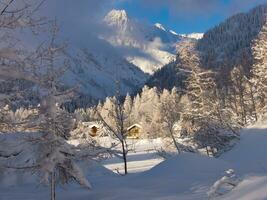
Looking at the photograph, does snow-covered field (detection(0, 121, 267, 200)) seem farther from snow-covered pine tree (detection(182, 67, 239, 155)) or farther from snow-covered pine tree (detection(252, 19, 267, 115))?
snow-covered pine tree (detection(252, 19, 267, 115))

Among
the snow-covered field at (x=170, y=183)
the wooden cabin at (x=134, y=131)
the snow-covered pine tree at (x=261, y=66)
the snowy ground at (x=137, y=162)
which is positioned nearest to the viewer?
the snow-covered field at (x=170, y=183)

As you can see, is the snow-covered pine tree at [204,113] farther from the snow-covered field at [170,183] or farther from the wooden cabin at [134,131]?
the wooden cabin at [134,131]

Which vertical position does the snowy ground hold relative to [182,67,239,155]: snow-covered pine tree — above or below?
below

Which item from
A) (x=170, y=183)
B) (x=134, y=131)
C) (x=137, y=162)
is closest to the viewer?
(x=170, y=183)

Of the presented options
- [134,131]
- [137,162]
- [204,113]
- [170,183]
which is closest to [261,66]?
[204,113]

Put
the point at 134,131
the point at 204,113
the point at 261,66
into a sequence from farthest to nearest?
the point at 134,131
the point at 261,66
the point at 204,113

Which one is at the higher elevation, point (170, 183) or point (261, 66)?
point (261, 66)

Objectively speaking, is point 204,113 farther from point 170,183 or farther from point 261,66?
point 170,183

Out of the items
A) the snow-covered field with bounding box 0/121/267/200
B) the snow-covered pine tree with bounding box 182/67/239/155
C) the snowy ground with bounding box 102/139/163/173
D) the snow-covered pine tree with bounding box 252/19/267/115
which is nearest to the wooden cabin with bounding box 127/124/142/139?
the snowy ground with bounding box 102/139/163/173

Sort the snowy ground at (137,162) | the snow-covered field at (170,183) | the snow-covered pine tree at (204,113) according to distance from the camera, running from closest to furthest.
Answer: the snow-covered field at (170,183)
the snow-covered pine tree at (204,113)
the snowy ground at (137,162)

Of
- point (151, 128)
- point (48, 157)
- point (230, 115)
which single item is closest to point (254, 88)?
point (230, 115)

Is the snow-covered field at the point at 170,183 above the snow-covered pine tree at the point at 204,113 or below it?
below

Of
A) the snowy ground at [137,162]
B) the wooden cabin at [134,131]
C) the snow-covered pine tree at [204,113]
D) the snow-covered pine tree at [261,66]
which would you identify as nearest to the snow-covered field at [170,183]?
the snow-covered pine tree at [204,113]

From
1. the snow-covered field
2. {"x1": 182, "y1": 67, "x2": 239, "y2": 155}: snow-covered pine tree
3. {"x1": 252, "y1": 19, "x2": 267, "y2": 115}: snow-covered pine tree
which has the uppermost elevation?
{"x1": 252, "y1": 19, "x2": 267, "y2": 115}: snow-covered pine tree
